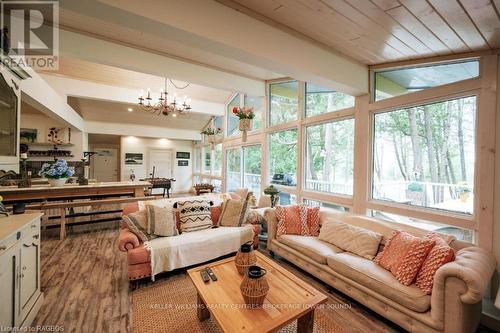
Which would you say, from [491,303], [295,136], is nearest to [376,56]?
[295,136]

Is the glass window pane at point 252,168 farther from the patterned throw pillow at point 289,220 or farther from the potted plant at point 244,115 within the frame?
the patterned throw pillow at point 289,220

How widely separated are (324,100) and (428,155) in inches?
71.6

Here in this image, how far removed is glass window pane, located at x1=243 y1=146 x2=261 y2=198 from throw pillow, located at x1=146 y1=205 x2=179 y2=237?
2.79m

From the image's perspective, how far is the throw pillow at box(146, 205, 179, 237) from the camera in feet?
9.11

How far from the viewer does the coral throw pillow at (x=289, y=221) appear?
3047 millimetres

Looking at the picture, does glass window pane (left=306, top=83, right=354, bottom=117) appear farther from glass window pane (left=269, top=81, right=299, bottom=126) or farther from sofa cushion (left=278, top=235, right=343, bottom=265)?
sofa cushion (left=278, top=235, right=343, bottom=265)

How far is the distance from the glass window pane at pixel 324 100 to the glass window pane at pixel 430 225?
1.66 metres

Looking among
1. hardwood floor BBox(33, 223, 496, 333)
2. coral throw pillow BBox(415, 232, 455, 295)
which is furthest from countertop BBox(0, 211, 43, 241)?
coral throw pillow BBox(415, 232, 455, 295)

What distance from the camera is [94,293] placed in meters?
2.27

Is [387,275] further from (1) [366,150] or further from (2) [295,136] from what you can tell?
(2) [295,136]

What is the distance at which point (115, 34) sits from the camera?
2891 mm

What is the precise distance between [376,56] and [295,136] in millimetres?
2022

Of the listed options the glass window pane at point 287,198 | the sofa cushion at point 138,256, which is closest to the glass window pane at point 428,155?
the glass window pane at point 287,198

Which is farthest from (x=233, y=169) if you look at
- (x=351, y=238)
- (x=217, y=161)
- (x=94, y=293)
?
(x=94, y=293)
